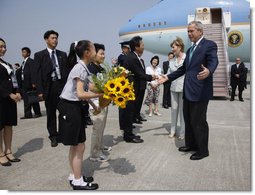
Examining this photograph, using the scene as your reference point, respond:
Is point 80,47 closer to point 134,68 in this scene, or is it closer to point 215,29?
point 134,68

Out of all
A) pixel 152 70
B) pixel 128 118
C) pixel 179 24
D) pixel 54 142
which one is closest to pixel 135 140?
pixel 128 118

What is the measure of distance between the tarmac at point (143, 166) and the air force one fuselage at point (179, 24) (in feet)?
44.8

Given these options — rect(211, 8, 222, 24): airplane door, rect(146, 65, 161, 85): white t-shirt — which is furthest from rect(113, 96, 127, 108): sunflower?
rect(211, 8, 222, 24): airplane door

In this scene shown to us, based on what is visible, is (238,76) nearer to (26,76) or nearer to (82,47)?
(26,76)

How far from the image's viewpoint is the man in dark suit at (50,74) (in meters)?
5.48

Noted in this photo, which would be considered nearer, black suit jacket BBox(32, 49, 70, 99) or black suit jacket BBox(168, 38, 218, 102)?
black suit jacket BBox(168, 38, 218, 102)

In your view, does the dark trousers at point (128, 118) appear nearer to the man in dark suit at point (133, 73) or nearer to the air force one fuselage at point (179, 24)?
the man in dark suit at point (133, 73)

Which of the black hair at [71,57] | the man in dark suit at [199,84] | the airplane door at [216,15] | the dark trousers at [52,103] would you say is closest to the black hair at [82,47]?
the black hair at [71,57]

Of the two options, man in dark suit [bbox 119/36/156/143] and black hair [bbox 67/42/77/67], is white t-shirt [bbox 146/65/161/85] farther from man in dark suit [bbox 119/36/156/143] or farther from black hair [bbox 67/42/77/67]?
black hair [bbox 67/42/77/67]

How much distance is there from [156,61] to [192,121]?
3868 mm

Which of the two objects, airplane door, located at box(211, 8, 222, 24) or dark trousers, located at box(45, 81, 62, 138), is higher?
airplane door, located at box(211, 8, 222, 24)

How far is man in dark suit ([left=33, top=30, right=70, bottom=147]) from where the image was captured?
18.0 feet

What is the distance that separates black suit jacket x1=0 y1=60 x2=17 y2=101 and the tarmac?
44.6 inches

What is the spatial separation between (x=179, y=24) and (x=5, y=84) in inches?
741
